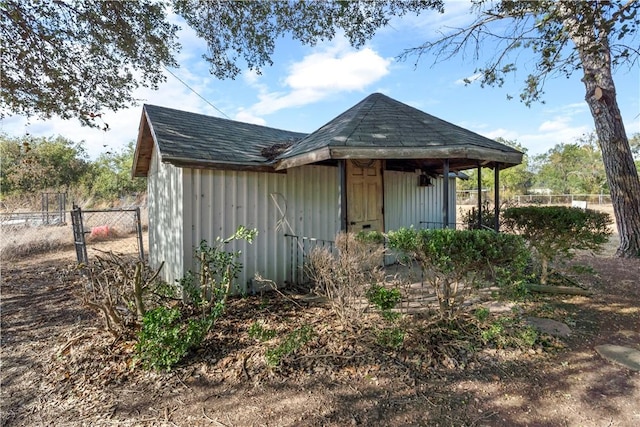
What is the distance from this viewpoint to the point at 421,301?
4863 millimetres

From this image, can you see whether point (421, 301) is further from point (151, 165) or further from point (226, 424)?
point (151, 165)

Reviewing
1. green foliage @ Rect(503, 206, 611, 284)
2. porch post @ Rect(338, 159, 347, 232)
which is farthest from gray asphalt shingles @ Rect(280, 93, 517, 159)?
green foliage @ Rect(503, 206, 611, 284)

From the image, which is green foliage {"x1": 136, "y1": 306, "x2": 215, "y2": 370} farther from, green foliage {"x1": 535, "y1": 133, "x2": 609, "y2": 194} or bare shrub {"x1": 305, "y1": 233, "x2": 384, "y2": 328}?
green foliage {"x1": 535, "y1": 133, "x2": 609, "y2": 194}

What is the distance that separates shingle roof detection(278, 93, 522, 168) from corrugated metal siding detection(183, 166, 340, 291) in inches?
35.0

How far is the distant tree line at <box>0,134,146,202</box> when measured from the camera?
810 inches

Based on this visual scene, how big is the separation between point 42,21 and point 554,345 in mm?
9670

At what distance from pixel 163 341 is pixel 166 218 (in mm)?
3558

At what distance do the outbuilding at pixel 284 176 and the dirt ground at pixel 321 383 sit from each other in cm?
193

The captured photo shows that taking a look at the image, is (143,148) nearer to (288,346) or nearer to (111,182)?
(288,346)

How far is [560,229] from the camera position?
16.8 ft

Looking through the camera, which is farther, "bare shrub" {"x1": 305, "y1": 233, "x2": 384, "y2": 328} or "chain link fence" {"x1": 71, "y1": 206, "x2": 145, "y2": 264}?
"chain link fence" {"x1": 71, "y1": 206, "x2": 145, "y2": 264}

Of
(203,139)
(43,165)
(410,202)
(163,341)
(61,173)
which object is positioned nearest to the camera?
(163,341)

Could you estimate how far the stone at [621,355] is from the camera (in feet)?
10.7

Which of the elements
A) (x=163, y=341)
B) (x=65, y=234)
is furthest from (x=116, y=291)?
(x=65, y=234)
